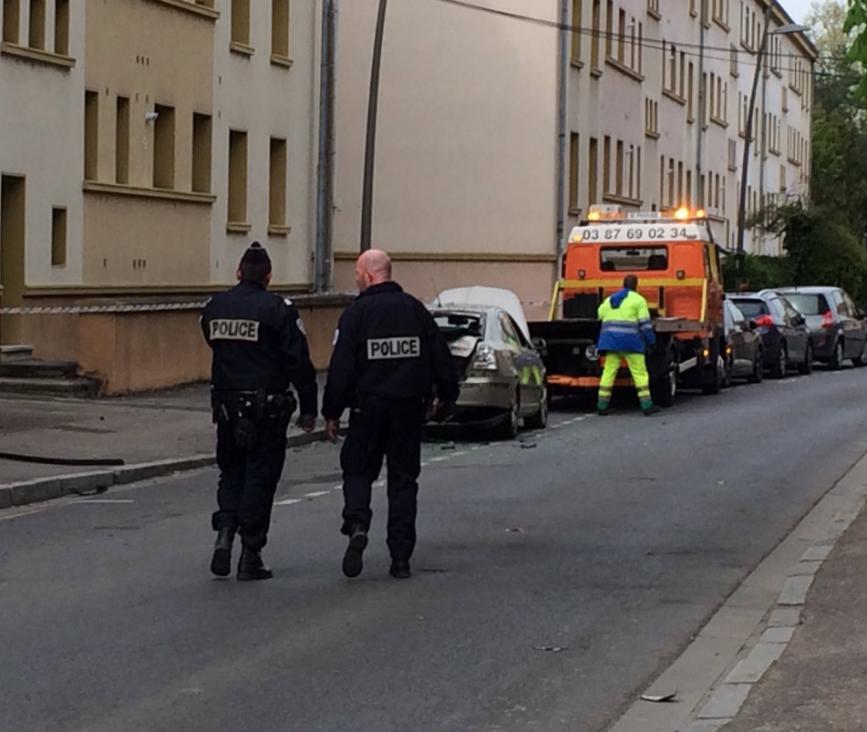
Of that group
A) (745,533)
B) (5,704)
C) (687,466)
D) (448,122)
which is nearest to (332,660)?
(5,704)

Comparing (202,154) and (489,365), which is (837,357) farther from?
(489,365)

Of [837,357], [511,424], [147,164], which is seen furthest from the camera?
[837,357]

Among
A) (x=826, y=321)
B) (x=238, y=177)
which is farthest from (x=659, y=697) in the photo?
(x=826, y=321)

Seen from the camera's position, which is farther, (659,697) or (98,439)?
(98,439)

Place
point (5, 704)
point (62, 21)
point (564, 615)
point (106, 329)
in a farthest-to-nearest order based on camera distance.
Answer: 1. point (62, 21)
2. point (106, 329)
3. point (564, 615)
4. point (5, 704)

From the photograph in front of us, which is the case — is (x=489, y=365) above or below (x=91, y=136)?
below

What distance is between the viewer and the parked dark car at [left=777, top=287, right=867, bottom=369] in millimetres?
41000

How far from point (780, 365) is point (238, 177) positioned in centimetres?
1097

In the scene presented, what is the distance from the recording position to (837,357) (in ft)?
137

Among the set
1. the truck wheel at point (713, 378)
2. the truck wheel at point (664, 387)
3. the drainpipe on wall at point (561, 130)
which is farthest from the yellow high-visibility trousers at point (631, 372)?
the drainpipe on wall at point (561, 130)

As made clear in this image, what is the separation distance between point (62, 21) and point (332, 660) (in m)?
19.6

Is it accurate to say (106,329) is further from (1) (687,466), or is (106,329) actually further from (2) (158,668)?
(2) (158,668)

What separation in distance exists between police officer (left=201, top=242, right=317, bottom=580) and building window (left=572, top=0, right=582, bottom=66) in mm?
36434

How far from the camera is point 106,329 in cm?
2488
